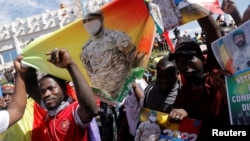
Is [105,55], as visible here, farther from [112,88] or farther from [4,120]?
[4,120]

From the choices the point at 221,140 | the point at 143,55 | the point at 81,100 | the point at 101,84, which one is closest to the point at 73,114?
the point at 81,100

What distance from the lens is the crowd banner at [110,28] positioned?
2.87m

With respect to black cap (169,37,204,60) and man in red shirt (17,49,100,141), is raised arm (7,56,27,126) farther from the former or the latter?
black cap (169,37,204,60)

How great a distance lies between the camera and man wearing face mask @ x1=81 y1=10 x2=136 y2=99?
2887 mm

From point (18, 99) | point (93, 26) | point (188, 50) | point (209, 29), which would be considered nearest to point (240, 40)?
point (188, 50)

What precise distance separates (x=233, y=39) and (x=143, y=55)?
703 millimetres

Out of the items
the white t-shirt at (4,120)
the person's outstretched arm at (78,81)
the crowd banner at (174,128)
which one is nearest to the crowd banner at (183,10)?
the crowd banner at (174,128)

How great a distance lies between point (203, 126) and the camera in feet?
8.19

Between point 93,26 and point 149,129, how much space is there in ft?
2.72

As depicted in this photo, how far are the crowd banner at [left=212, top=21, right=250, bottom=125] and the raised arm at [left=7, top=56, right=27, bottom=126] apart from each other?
1294 millimetres

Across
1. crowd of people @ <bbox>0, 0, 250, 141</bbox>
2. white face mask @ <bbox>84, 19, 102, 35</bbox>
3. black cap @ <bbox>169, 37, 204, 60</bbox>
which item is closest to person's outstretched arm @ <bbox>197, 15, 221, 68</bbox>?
crowd of people @ <bbox>0, 0, 250, 141</bbox>

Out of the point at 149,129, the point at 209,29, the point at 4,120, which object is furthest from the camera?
the point at 209,29

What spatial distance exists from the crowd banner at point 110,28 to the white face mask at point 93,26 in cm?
4

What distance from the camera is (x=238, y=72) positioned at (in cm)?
233
